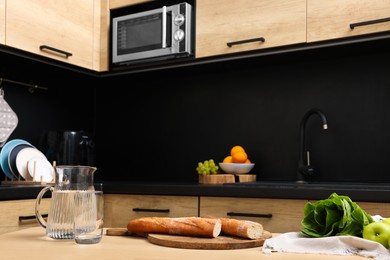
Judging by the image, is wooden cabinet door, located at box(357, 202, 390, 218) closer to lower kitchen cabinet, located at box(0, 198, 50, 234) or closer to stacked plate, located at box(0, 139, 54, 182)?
lower kitchen cabinet, located at box(0, 198, 50, 234)

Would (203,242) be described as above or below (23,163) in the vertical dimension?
below

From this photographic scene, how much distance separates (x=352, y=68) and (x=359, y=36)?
0.38m

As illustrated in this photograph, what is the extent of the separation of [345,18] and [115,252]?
1644 millimetres

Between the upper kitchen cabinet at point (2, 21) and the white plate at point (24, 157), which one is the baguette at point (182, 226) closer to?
the upper kitchen cabinet at point (2, 21)

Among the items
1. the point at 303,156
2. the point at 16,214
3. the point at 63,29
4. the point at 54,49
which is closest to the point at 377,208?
the point at 303,156

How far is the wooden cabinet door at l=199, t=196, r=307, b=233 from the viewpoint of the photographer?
2008 mm

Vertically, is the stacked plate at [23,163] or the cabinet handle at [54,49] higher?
the cabinet handle at [54,49]

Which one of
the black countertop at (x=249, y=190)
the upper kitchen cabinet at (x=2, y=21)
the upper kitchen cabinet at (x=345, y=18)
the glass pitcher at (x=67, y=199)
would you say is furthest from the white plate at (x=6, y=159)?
the glass pitcher at (x=67, y=199)

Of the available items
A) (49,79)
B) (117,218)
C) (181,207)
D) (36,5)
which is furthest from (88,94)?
(181,207)

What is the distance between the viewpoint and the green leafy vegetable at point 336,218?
1.06 m

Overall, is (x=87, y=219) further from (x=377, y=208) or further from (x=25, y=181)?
(x=25, y=181)

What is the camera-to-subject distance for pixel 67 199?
3.43ft

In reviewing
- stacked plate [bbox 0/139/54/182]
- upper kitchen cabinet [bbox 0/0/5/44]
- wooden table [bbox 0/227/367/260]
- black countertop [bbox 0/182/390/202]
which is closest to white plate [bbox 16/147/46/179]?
stacked plate [bbox 0/139/54/182]

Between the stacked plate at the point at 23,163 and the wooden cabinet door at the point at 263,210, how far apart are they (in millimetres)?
893
